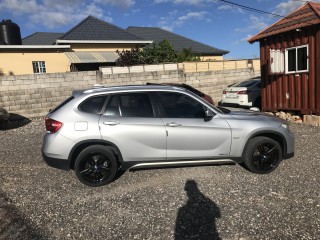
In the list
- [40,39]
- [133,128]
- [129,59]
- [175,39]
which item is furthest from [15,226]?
[175,39]

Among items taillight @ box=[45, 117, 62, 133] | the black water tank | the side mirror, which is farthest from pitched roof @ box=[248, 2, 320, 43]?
the black water tank

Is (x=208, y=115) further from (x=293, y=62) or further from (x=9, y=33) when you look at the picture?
(x=9, y=33)

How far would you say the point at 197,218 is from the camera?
4059 millimetres

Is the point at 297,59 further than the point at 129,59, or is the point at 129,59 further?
the point at 129,59

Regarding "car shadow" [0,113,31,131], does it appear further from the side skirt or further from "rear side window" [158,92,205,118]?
"rear side window" [158,92,205,118]

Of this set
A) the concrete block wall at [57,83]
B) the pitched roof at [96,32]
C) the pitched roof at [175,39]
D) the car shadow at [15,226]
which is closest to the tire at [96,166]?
the car shadow at [15,226]

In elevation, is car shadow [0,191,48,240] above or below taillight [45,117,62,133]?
below

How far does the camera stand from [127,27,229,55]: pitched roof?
31.3 meters

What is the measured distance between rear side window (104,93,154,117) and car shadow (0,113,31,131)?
802cm

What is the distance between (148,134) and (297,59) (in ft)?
23.3

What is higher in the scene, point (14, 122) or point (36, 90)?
point (36, 90)

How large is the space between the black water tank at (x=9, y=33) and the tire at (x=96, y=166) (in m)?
20.8

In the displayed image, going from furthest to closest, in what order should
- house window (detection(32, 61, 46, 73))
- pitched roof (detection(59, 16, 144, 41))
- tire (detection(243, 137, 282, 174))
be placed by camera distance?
pitched roof (detection(59, 16, 144, 41)), house window (detection(32, 61, 46, 73)), tire (detection(243, 137, 282, 174))

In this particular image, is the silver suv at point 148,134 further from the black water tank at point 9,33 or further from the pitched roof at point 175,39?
the pitched roof at point 175,39
